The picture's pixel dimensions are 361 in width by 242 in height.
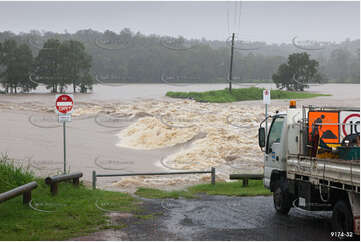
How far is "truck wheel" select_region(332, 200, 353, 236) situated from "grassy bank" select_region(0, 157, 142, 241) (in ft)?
14.7

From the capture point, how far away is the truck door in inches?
497

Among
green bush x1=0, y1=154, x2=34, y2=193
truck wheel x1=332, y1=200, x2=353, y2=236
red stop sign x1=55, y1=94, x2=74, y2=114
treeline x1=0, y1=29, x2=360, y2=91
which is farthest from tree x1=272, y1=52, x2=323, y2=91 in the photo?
truck wheel x1=332, y1=200, x2=353, y2=236

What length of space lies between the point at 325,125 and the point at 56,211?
6603mm

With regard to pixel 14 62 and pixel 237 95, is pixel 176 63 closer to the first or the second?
pixel 237 95

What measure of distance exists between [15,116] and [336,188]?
1882 inches

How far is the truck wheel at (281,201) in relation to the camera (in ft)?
40.7

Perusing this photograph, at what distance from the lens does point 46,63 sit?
6244 centimetres

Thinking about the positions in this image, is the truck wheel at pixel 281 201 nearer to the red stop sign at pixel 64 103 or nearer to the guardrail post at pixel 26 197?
the guardrail post at pixel 26 197

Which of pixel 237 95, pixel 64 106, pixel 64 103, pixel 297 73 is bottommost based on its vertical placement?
pixel 237 95

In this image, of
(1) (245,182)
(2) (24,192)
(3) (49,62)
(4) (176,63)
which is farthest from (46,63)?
(2) (24,192)

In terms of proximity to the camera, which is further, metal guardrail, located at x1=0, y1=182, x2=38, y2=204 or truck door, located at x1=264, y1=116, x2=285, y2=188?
truck door, located at x1=264, y1=116, x2=285, y2=188

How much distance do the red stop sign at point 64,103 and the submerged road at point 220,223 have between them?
4574 mm

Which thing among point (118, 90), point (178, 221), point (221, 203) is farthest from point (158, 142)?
point (118, 90)

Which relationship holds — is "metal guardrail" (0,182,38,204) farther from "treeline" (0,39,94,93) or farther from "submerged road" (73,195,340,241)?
"treeline" (0,39,94,93)
